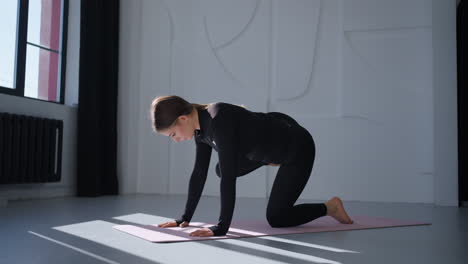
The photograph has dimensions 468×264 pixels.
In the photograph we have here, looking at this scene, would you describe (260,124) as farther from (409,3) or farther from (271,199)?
(409,3)

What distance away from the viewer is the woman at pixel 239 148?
1.93 metres

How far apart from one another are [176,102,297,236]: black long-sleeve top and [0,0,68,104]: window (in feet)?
7.52

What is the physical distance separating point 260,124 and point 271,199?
1.35 ft

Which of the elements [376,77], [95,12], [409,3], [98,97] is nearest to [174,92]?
[98,97]

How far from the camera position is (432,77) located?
166 inches

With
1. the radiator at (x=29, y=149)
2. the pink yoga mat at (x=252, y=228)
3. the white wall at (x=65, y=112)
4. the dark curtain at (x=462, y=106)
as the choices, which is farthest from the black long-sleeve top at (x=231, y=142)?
the dark curtain at (x=462, y=106)

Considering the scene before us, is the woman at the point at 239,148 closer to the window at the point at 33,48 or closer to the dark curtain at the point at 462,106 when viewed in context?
the dark curtain at the point at 462,106

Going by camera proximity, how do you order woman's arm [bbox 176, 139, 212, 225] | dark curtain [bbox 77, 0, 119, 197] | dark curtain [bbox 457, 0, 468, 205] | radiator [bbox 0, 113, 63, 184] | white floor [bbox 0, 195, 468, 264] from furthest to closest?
dark curtain [bbox 77, 0, 119, 197]
dark curtain [bbox 457, 0, 468, 205]
radiator [bbox 0, 113, 63, 184]
woman's arm [bbox 176, 139, 212, 225]
white floor [bbox 0, 195, 468, 264]

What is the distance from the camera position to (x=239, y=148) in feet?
6.73

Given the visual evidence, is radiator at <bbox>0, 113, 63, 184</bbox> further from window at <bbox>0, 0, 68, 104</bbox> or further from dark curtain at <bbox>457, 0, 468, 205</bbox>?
dark curtain at <bbox>457, 0, 468, 205</bbox>

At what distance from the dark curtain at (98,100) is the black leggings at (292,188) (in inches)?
97.4

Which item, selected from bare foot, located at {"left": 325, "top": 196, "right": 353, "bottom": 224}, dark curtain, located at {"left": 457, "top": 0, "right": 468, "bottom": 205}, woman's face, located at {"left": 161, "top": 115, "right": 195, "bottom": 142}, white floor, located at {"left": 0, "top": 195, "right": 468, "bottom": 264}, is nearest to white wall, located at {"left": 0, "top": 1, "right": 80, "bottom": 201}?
white floor, located at {"left": 0, "top": 195, "right": 468, "bottom": 264}

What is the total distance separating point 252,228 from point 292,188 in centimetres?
29

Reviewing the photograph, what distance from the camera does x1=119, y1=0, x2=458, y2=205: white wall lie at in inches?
165
